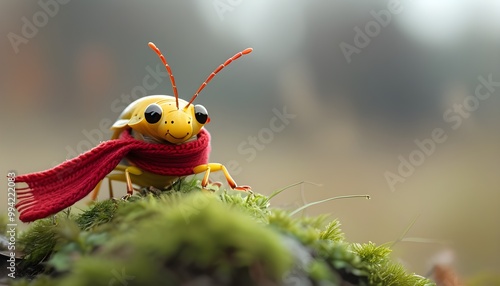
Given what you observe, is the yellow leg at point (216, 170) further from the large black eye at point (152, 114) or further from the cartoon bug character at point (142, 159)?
the large black eye at point (152, 114)

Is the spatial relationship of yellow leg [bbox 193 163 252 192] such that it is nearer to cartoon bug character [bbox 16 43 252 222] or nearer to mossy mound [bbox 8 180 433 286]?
cartoon bug character [bbox 16 43 252 222]

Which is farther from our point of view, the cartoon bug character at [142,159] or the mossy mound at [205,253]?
the cartoon bug character at [142,159]

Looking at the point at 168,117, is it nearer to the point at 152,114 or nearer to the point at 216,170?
the point at 152,114

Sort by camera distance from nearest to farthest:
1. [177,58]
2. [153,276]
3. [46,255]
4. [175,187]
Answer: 1. [153,276]
2. [46,255]
3. [175,187]
4. [177,58]

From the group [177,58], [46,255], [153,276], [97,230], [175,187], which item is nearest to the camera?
[153,276]

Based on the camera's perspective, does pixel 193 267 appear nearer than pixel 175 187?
Yes

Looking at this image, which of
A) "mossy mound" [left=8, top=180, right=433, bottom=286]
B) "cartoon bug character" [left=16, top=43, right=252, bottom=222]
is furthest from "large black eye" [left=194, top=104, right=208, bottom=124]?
"mossy mound" [left=8, top=180, right=433, bottom=286]

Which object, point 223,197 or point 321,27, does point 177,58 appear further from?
point 223,197

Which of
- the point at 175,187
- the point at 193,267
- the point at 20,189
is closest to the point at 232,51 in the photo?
the point at 175,187

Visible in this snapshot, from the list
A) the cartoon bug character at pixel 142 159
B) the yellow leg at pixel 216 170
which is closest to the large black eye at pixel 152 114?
the cartoon bug character at pixel 142 159
